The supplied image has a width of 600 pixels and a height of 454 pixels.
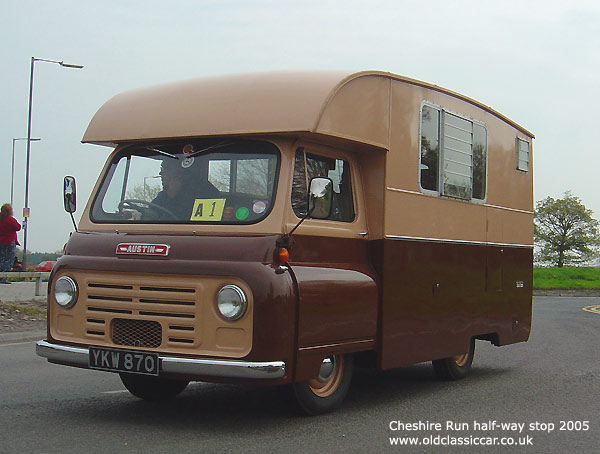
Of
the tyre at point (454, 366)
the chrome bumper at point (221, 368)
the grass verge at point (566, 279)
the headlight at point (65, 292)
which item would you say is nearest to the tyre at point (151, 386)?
the headlight at point (65, 292)

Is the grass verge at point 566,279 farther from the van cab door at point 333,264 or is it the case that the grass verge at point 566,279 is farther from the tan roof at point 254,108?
A: the tan roof at point 254,108

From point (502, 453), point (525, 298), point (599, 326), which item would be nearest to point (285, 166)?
point (502, 453)

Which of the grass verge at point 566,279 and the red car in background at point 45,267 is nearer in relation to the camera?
the grass verge at point 566,279

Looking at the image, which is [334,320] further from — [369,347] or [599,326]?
[599,326]

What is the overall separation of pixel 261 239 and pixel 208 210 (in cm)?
65

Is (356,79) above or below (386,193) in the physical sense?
above

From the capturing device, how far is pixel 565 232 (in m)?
85.1

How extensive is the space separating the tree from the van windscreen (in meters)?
79.6

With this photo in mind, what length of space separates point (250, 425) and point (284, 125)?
232 cm

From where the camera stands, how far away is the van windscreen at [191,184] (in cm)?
710

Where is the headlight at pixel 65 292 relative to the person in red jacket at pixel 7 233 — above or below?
below

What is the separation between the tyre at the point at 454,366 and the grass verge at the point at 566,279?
3006 centimetres

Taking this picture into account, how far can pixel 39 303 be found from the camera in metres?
16.8

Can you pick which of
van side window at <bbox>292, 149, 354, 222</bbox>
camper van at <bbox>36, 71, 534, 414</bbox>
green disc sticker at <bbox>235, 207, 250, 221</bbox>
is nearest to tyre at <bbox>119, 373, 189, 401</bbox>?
camper van at <bbox>36, 71, 534, 414</bbox>
